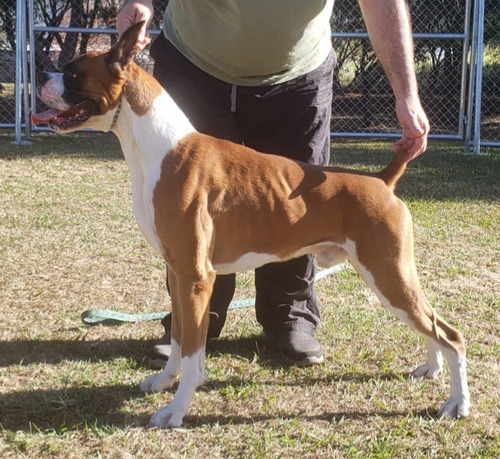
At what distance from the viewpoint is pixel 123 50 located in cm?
309

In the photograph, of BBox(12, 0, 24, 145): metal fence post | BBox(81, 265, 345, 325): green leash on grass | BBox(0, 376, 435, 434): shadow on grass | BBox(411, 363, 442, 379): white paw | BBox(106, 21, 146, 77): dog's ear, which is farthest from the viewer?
BBox(12, 0, 24, 145): metal fence post

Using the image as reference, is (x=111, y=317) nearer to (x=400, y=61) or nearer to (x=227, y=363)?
(x=227, y=363)

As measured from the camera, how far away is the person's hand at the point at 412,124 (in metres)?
3.21

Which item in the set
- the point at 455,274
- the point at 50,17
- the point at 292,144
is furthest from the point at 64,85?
the point at 50,17

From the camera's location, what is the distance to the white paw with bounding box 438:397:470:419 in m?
3.28

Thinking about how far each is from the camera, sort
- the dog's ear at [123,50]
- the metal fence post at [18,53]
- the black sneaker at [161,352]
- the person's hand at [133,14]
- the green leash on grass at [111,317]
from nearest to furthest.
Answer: the dog's ear at [123,50], the person's hand at [133,14], the black sneaker at [161,352], the green leash on grass at [111,317], the metal fence post at [18,53]

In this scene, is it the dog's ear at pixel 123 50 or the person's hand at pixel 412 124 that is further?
the person's hand at pixel 412 124

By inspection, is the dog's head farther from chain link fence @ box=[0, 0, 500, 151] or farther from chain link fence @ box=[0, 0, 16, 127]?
chain link fence @ box=[0, 0, 16, 127]

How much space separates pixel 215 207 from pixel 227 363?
1054 mm

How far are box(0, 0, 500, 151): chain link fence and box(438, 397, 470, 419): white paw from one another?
9405 mm

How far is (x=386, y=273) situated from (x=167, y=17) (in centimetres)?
195

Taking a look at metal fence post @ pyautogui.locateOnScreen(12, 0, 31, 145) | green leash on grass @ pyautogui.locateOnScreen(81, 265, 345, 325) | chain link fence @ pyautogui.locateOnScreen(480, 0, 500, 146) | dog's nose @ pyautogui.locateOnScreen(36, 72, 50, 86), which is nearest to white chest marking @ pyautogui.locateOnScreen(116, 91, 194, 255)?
dog's nose @ pyautogui.locateOnScreen(36, 72, 50, 86)

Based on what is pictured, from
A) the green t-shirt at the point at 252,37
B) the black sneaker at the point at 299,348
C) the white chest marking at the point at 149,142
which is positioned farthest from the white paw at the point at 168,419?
the green t-shirt at the point at 252,37

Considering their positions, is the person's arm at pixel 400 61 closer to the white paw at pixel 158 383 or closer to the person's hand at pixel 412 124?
the person's hand at pixel 412 124
